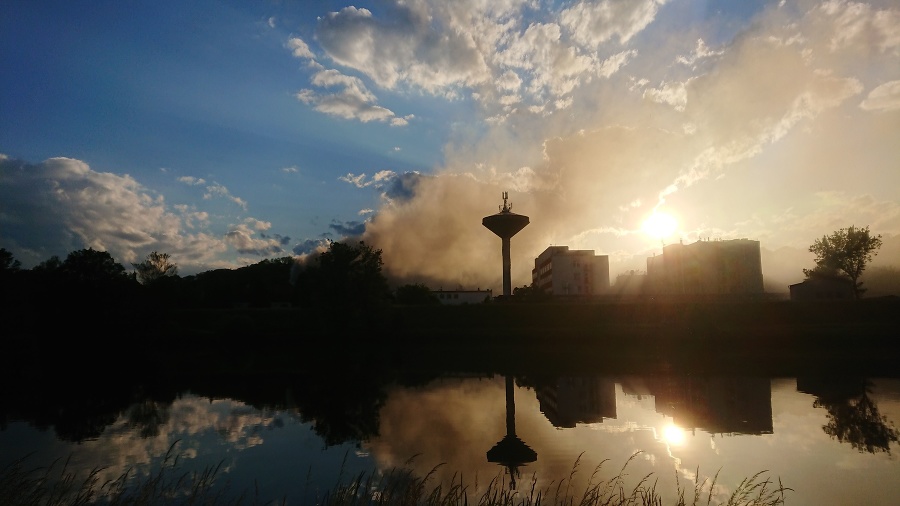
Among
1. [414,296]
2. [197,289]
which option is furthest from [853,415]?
[197,289]

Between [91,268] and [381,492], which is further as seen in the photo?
[91,268]

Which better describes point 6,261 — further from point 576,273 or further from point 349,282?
point 576,273

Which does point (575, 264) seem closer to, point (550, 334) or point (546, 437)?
point (550, 334)

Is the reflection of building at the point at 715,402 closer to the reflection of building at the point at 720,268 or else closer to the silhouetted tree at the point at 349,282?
the silhouetted tree at the point at 349,282

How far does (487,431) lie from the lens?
23.3 metres

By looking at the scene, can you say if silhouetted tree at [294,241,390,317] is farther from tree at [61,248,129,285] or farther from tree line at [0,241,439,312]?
tree at [61,248,129,285]

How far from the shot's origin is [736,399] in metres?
28.8

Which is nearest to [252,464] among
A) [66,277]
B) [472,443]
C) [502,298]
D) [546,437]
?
[472,443]

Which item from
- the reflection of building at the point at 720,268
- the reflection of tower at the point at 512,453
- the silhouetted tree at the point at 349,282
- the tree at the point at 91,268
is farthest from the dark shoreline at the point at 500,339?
the reflection of building at the point at 720,268

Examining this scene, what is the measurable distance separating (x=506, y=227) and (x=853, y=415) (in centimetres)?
8800

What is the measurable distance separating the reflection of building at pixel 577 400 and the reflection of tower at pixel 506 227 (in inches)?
2917

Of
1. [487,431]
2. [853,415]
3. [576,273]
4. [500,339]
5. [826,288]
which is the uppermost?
[576,273]

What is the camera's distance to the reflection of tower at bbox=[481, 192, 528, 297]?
363 ft

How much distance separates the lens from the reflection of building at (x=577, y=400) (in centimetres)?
2509
